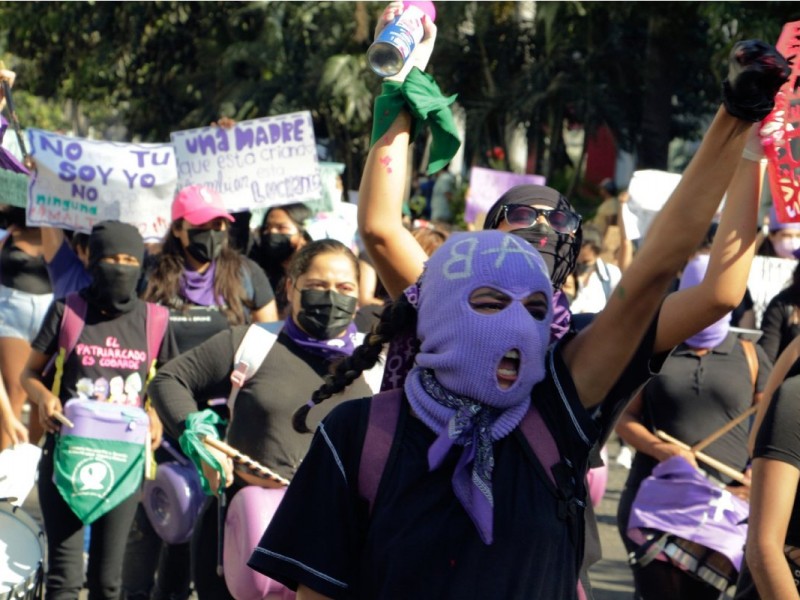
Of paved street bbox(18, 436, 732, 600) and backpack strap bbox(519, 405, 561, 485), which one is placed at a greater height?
backpack strap bbox(519, 405, 561, 485)

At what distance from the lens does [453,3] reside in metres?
20.1

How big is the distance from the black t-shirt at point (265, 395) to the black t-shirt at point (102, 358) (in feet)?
3.14

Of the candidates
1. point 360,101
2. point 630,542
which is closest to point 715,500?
point 630,542

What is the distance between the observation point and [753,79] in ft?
7.89

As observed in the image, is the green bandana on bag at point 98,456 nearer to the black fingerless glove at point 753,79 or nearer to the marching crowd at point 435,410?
the marching crowd at point 435,410

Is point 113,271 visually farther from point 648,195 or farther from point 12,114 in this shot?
point 648,195

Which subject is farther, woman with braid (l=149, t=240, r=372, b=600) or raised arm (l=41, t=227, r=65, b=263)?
raised arm (l=41, t=227, r=65, b=263)

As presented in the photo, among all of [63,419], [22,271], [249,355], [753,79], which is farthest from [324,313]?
[22,271]

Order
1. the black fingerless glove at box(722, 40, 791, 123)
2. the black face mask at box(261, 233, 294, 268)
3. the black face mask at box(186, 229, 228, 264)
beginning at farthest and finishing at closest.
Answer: the black face mask at box(261, 233, 294, 268) < the black face mask at box(186, 229, 228, 264) < the black fingerless glove at box(722, 40, 791, 123)

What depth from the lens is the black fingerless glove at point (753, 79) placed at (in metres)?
2.39

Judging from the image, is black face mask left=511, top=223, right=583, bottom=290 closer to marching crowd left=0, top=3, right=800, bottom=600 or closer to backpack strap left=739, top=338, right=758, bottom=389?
marching crowd left=0, top=3, right=800, bottom=600

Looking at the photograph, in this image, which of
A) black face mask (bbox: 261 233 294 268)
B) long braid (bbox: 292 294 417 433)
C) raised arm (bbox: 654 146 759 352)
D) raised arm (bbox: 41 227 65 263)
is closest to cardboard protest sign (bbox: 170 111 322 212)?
black face mask (bbox: 261 233 294 268)

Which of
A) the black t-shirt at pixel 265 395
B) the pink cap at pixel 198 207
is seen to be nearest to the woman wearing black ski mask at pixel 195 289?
the pink cap at pixel 198 207

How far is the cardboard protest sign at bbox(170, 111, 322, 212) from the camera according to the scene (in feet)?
31.4
